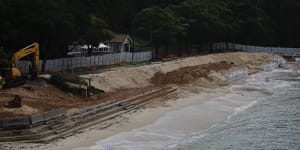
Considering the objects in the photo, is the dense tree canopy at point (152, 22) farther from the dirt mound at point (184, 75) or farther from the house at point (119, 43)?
the dirt mound at point (184, 75)

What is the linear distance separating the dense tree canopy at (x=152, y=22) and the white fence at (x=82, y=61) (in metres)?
1.51

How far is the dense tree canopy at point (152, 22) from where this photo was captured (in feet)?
173

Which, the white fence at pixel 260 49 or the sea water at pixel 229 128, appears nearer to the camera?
the sea water at pixel 229 128

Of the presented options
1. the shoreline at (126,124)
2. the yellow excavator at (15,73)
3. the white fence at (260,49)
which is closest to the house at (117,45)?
the white fence at (260,49)

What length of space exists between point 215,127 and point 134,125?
6187 millimetres

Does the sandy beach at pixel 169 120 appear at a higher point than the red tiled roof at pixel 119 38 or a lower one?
lower

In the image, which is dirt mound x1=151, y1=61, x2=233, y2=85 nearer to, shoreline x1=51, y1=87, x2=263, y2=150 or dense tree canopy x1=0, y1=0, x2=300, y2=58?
shoreline x1=51, y1=87, x2=263, y2=150

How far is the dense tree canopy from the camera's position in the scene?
52.6 m

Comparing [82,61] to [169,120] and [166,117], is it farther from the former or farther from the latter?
[169,120]

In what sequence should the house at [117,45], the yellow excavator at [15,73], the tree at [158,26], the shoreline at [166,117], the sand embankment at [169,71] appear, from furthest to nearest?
1. the house at [117,45]
2. the tree at [158,26]
3. the sand embankment at [169,71]
4. the yellow excavator at [15,73]
5. the shoreline at [166,117]

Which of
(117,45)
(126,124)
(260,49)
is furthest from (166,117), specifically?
(260,49)

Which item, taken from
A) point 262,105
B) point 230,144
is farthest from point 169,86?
point 230,144

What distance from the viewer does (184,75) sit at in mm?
63875

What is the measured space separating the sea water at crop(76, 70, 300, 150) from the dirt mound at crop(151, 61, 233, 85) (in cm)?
806
